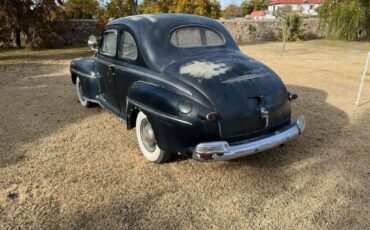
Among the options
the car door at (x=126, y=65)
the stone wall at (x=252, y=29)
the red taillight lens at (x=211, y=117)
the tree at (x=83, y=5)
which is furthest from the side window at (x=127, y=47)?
the stone wall at (x=252, y=29)

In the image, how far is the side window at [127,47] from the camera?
15.0ft

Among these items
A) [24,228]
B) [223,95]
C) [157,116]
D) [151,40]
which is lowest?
[24,228]

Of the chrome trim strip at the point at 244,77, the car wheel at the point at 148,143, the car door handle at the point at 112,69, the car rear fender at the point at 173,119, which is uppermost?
the chrome trim strip at the point at 244,77

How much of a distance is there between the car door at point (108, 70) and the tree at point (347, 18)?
19.5 metres

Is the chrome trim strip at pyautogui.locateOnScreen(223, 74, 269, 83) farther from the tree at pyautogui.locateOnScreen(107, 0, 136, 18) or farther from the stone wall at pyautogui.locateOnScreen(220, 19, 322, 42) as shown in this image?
the stone wall at pyautogui.locateOnScreen(220, 19, 322, 42)

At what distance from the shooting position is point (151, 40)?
4379 mm

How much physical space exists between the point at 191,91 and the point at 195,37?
4.15 ft

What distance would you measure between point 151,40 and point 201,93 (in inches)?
47.4

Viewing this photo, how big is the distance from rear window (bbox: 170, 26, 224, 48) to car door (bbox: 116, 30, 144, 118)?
21.7 inches

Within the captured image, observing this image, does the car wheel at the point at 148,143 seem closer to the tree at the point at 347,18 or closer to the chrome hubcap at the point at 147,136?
the chrome hubcap at the point at 147,136

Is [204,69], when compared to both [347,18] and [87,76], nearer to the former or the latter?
[87,76]

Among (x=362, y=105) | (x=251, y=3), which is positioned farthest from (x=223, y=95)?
(x=251, y=3)

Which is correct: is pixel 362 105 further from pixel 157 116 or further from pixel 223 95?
pixel 157 116

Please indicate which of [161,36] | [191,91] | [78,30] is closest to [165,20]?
[161,36]
